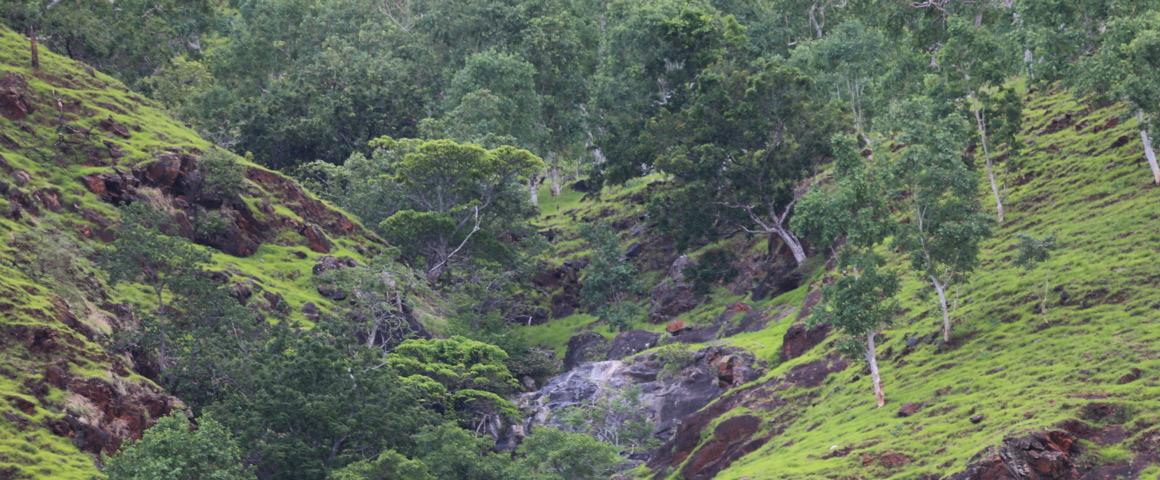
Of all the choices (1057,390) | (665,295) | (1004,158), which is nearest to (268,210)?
(665,295)

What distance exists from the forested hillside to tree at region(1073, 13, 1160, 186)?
0.17 metres

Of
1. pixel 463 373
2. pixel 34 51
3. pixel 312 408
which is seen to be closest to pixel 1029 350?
pixel 463 373

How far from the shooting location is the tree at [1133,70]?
57.5m

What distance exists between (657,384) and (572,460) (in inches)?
485

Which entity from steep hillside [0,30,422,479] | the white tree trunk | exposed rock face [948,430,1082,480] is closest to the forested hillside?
exposed rock face [948,430,1082,480]

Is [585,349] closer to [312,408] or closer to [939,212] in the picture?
[312,408]

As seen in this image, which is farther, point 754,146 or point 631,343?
point 754,146

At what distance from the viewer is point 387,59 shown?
108 m

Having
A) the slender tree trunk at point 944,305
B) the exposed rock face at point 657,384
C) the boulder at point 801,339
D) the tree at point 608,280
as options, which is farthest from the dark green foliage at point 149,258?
the slender tree trunk at point 944,305

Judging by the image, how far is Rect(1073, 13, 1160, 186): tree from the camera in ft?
189

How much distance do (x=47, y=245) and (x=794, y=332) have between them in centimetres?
3494

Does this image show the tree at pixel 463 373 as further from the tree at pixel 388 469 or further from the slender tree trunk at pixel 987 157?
the slender tree trunk at pixel 987 157

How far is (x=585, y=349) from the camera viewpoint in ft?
257

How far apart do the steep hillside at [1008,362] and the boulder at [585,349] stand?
1.34 feet
